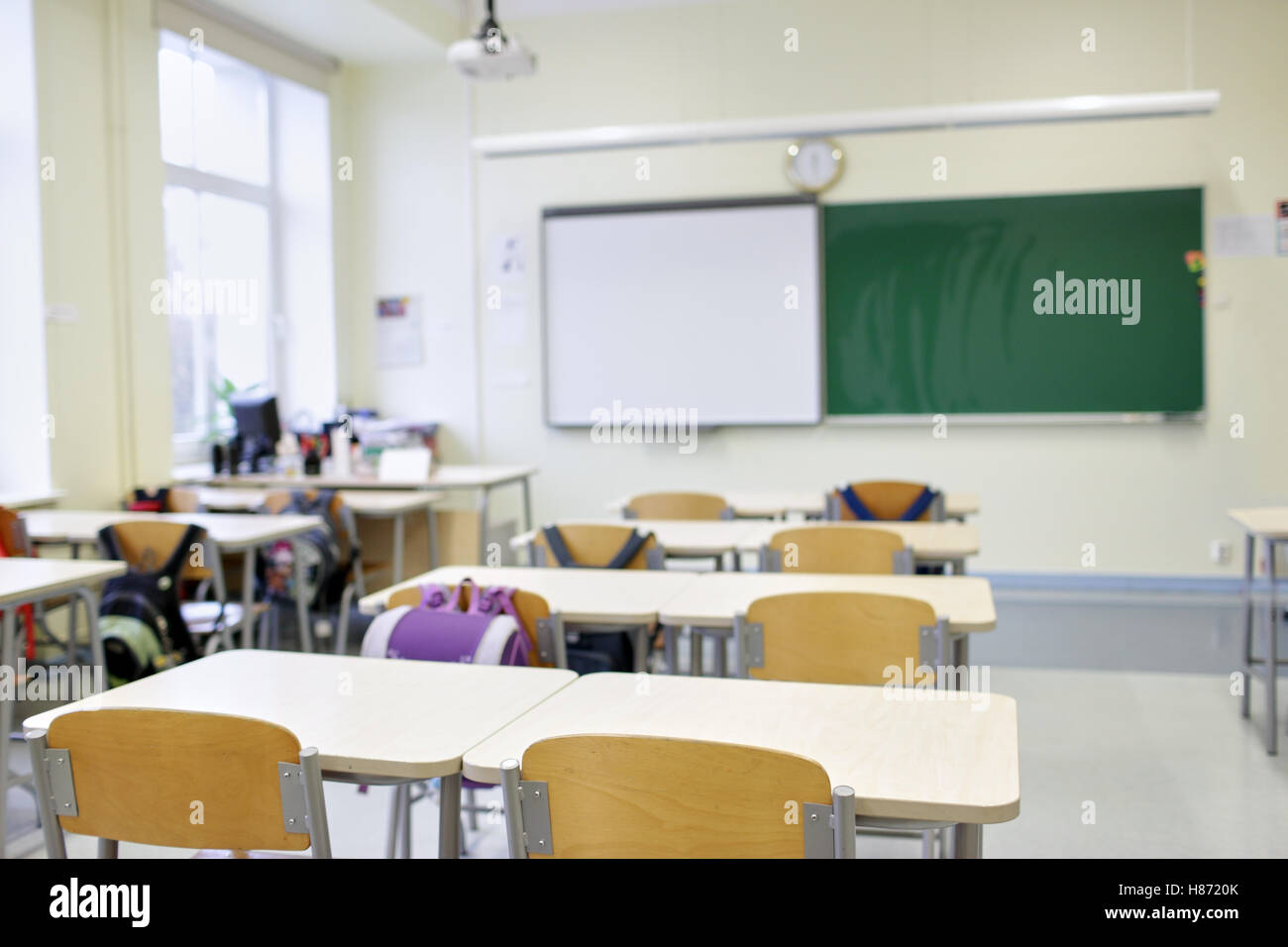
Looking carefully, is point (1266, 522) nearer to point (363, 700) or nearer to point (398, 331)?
point (363, 700)

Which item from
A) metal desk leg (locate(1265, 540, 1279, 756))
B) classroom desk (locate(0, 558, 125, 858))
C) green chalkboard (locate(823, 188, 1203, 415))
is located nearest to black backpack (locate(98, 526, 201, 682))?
classroom desk (locate(0, 558, 125, 858))

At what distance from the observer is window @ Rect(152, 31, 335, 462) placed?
600cm

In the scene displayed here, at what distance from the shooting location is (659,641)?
404 centimetres

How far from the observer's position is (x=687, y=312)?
21.8 feet

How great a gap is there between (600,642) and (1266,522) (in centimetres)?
231

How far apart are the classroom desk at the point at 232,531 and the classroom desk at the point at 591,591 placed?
1094mm

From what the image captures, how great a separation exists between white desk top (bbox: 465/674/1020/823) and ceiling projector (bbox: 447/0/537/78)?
3.48 metres

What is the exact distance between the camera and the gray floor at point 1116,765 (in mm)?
2891

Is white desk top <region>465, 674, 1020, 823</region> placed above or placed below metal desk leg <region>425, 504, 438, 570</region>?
above

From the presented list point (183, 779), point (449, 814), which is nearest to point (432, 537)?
point (449, 814)

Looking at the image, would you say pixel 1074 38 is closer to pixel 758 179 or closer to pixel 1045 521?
pixel 758 179

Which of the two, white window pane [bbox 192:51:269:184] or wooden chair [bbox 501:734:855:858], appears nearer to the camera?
wooden chair [bbox 501:734:855:858]

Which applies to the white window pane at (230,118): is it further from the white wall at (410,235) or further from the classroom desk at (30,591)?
the classroom desk at (30,591)

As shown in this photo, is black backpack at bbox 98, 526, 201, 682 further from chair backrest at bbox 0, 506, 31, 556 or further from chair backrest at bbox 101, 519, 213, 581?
chair backrest at bbox 0, 506, 31, 556
